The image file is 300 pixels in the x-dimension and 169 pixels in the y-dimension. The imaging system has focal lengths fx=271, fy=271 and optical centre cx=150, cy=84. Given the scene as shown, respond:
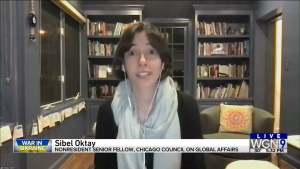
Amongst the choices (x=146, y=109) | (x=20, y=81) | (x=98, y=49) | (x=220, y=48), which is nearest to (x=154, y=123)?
(x=146, y=109)

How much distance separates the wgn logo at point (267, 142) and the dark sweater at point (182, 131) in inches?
6.0

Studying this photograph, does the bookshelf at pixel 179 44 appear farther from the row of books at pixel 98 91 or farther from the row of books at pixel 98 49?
the row of books at pixel 98 91

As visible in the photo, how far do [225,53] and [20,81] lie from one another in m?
2.33

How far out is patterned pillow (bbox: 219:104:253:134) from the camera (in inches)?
85.3

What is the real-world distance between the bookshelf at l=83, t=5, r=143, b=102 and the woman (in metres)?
2.33

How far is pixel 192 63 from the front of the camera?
3314mm

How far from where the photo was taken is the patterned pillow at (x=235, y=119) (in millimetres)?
2166

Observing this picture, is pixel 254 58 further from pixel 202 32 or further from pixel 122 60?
pixel 122 60

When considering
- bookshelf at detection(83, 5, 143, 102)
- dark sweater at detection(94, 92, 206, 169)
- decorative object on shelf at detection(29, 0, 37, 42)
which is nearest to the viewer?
dark sweater at detection(94, 92, 206, 169)

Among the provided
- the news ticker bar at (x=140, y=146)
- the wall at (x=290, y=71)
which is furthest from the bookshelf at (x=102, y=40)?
the news ticker bar at (x=140, y=146)

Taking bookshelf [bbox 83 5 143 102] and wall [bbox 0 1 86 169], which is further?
bookshelf [bbox 83 5 143 102]

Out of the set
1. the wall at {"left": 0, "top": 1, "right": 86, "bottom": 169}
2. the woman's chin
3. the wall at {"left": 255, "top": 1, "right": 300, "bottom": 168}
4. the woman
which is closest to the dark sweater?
the woman

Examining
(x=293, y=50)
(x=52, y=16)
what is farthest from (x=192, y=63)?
(x=52, y=16)

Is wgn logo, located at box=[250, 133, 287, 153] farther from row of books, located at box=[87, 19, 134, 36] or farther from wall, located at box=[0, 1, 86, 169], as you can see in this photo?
row of books, located at box=[87, 19, 134, 36]
